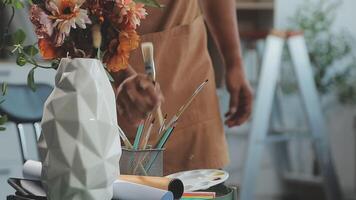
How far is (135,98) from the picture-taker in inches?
42.9

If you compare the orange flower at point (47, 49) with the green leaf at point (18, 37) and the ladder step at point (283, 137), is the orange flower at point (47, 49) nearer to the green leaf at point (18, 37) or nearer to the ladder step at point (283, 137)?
the green leaf at point (18, 37)

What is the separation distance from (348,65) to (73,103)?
2.61 metres

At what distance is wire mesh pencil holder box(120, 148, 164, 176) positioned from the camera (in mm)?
843

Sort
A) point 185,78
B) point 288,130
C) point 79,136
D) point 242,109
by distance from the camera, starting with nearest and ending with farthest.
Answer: point 79,136 → point 185,78 → point 242,109 → point 288,130

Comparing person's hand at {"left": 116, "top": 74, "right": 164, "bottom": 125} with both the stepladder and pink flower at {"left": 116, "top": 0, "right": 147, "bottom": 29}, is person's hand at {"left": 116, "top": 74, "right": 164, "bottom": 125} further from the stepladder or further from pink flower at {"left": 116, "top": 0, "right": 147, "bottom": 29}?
the stepladder

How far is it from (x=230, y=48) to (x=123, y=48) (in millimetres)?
656

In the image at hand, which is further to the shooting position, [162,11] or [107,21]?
[162,11]

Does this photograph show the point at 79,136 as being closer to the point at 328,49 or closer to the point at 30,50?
the point at 30,50

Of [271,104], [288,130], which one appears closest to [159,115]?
[271,104]

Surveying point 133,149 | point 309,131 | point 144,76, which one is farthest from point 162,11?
point 309,131

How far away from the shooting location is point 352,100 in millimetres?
3135

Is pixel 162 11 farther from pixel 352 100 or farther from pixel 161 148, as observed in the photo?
pixel 352 100

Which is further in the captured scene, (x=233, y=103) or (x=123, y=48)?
(x=233, y=103)

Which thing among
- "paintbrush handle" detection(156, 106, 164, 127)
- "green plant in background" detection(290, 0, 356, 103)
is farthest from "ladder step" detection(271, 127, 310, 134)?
"paintbrush handle" detection(156, 106, 164, 127)
